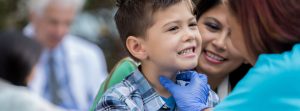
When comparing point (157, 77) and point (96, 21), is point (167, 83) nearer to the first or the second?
point (157, 77)

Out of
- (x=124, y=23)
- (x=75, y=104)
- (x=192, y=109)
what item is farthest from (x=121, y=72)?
(x=75, y=104)

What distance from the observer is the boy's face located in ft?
11.1

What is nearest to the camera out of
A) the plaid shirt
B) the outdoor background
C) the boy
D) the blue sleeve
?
the blue sleeve

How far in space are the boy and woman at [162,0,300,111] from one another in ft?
1.79

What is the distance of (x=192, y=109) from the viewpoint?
3.31 metres

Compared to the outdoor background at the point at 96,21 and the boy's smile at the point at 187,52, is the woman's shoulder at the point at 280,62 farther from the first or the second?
the outdoor background at the point at 96,21

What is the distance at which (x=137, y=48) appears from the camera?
350 centimetres

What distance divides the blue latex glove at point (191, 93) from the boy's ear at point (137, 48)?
0.14 meters

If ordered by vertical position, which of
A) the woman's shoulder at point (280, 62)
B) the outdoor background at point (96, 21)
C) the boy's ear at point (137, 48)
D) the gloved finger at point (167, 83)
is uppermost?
the outdoor background at point (96, 21)

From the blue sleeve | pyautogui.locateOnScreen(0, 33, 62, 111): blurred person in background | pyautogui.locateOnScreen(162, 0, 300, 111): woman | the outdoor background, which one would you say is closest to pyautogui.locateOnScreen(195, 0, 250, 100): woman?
pyautogui.locateOnScreen(0, 33, 62, 111): blurred person in background

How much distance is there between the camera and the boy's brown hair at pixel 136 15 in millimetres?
3461

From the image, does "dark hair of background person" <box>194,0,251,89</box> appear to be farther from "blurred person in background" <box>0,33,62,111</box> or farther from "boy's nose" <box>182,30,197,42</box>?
"blurred person in background" <box>0,33,62,111</box>

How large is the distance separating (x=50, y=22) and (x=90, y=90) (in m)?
0.57

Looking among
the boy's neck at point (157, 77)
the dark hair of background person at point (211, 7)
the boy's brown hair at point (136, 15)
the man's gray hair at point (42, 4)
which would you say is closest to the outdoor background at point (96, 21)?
the man's gray hair at point (42, 4)
